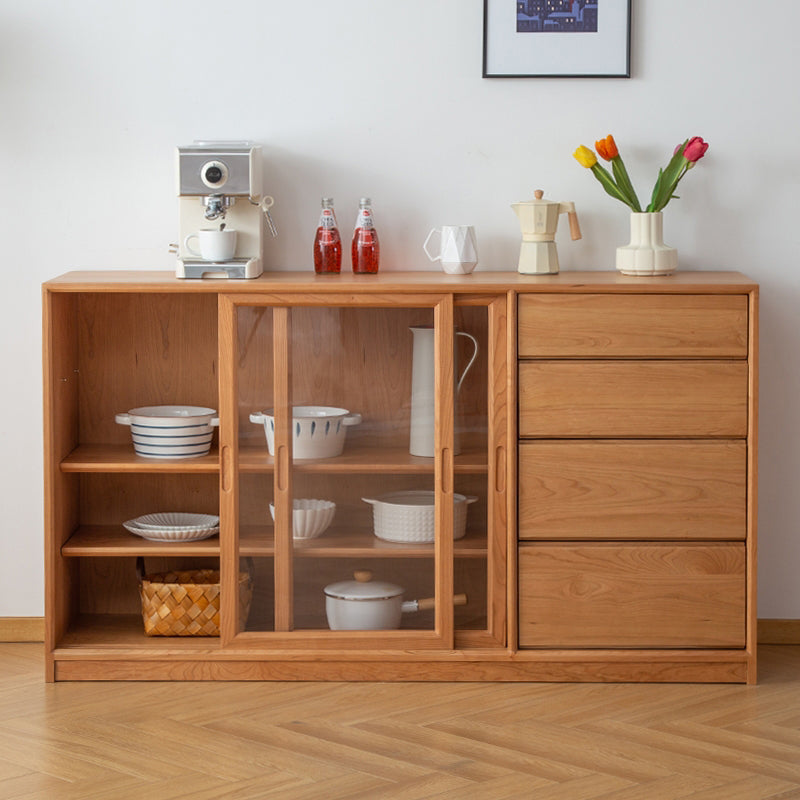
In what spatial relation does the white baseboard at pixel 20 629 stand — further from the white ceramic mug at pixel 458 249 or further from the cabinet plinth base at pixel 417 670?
the white ceramic mug at pixel 458 249

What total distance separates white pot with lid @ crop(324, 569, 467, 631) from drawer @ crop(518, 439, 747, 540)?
35 cm

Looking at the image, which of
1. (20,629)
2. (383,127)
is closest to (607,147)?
(383,127)

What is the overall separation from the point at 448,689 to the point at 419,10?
1.82 m

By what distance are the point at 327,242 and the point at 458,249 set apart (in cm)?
35

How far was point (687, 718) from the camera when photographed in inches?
113

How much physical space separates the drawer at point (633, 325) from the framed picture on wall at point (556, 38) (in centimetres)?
71

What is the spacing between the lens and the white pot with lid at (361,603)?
3.10 metres

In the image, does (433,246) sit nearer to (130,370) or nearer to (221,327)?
(221,327)

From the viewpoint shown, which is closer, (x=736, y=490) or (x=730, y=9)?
(x=736, y=490)

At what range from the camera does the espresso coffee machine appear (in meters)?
3.05

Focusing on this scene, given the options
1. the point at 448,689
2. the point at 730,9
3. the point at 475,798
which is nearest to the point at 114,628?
the point at 448,689

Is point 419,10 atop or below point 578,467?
atop

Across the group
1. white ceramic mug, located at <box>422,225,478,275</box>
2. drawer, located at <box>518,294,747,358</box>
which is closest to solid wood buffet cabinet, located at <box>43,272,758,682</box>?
drawer, located at <box>518,294,747,358</box>

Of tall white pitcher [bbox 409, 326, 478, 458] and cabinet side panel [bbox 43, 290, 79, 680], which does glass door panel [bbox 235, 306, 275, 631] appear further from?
cabinet side panel [bbox 43, 290, 79, 680]
